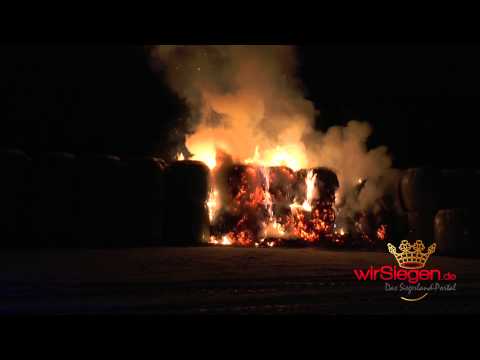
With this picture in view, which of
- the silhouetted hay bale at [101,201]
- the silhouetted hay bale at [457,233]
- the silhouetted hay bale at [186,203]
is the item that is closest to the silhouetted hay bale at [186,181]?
the silhouetted hay bale at [186,203]

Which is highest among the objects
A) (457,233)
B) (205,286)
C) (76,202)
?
(76,202)

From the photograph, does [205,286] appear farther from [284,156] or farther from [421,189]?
[284,156]

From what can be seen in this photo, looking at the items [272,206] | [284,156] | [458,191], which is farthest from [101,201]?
[458,191]

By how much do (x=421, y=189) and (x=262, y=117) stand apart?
11.8ft

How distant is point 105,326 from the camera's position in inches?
129

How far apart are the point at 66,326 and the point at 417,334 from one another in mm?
2270

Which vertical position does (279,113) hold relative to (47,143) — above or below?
above

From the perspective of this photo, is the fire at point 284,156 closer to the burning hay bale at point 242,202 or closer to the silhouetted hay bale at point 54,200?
the burning hay bale at point 242,202

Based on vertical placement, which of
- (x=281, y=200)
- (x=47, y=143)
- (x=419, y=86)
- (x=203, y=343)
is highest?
(x=419, y=86)

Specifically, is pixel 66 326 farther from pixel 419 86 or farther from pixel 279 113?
pixel 419 86

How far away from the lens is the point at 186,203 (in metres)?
8.16

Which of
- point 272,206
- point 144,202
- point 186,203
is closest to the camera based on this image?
point 144,202

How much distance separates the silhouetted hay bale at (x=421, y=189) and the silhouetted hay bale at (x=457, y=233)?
85cm

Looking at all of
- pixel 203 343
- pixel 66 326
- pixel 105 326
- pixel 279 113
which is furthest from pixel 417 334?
pixel 279 113
